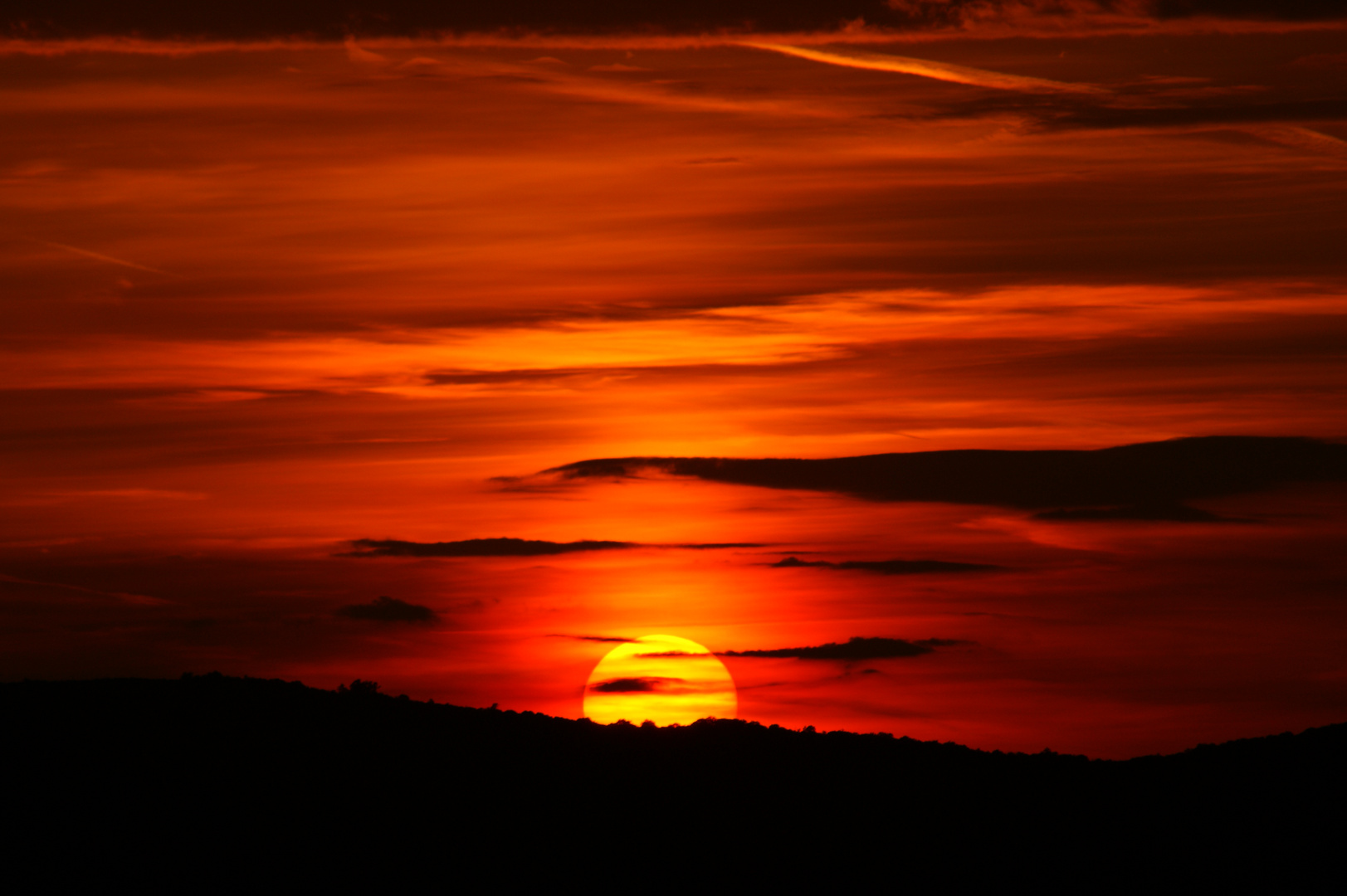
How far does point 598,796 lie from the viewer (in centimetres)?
2678

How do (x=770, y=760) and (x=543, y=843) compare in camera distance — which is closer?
(x=543, y=843)

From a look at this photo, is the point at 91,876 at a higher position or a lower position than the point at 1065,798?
lower

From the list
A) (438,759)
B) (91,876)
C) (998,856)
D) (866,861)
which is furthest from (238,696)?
(998,856)

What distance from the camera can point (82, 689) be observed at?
1206 inches

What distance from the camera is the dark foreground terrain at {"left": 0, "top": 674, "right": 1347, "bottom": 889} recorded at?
24.3 meters

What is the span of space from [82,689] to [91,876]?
28.4 ft

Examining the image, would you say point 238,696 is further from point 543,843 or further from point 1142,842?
point 1142,842

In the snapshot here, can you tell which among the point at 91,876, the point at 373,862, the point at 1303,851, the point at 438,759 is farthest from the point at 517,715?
the point at 1303,851

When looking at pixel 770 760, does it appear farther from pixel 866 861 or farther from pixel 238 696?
pixel 238 696

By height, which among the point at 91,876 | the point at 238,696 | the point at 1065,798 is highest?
the point at 238,696

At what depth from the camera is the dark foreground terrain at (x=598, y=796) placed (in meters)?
24.3

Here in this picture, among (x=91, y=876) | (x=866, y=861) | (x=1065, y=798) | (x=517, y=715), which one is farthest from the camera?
(x=517, y=715)

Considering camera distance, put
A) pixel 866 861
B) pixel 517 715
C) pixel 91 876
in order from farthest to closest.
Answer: pixel 517 715
pixel 866 861
pixel 91 876

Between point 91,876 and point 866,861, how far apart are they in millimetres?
12339
